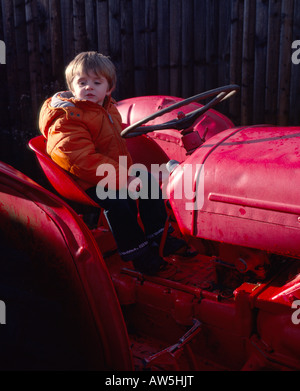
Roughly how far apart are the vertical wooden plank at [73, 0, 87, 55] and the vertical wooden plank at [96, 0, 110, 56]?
177 millimetres

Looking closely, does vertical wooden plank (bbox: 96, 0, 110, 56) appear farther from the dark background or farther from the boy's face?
the boy's face

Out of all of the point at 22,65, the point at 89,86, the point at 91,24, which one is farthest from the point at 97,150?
the point at 22,65

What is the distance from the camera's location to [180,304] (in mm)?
1489

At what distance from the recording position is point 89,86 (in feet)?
5.87

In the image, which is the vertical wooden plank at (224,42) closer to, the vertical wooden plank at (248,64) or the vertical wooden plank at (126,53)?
the vertical wooden plank at (248,64)

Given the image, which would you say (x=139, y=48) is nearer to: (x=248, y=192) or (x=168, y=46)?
(x=168, y=46)

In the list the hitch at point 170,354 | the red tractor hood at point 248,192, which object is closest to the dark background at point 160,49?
the red tractor hood at point 248,192

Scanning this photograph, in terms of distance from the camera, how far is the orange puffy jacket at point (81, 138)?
5.30 ft

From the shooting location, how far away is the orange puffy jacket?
5.30ft

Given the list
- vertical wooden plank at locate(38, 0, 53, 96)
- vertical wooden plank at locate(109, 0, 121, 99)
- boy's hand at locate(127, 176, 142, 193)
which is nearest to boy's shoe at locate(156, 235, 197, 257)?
boy's hand at locate(127, 176, 142, 193)

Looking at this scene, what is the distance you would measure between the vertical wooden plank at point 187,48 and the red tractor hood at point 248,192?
7.41 ft

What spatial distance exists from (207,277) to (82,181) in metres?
0.64
